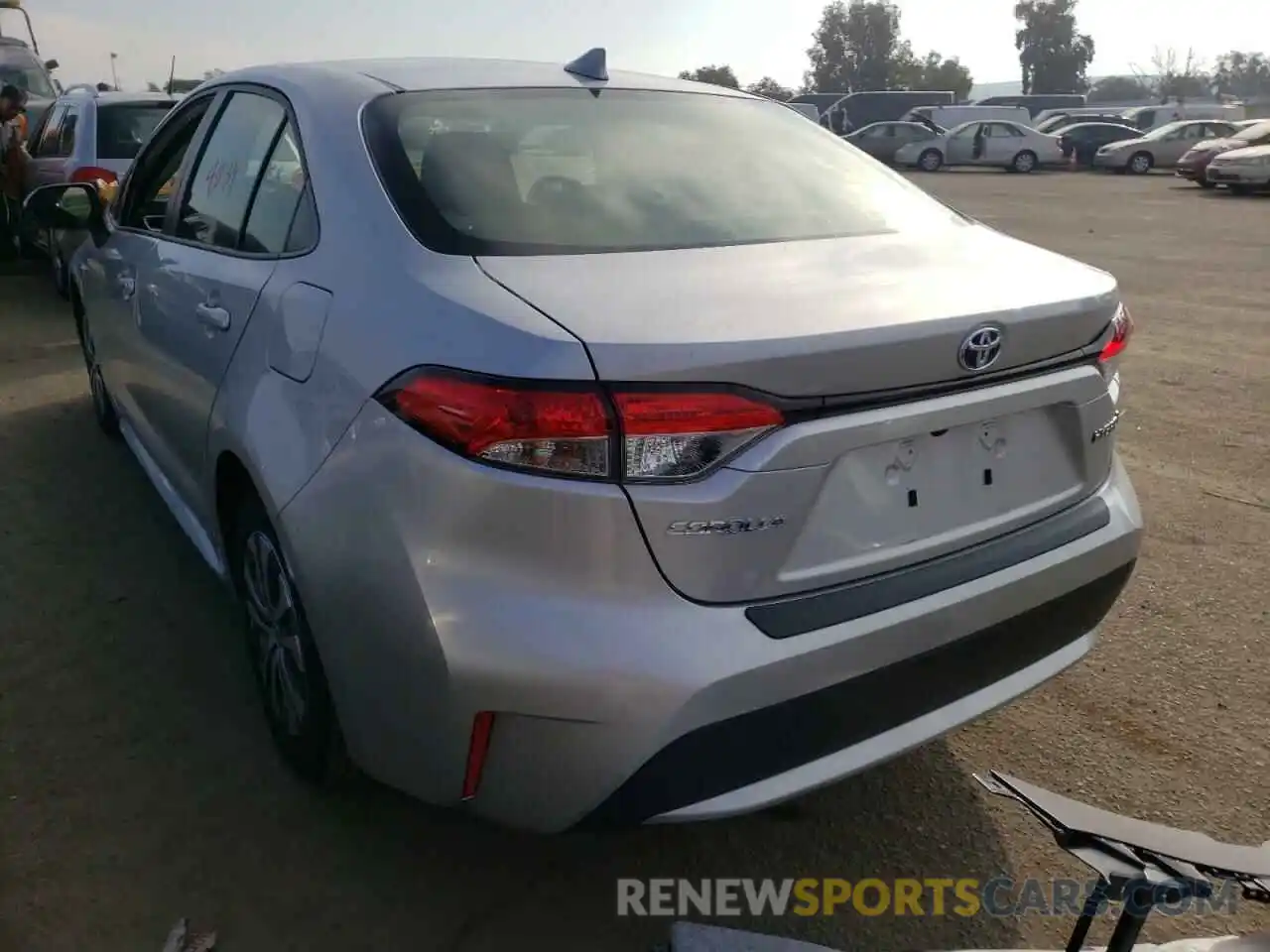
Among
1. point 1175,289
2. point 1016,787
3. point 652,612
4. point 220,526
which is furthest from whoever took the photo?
point 1175,289

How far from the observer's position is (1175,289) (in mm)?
9781

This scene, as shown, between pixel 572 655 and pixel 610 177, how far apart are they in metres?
1.25

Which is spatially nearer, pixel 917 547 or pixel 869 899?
pixel 917 547

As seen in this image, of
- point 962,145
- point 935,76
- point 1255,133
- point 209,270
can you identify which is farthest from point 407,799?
point 935,76

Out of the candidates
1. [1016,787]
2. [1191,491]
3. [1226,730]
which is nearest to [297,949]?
[1016,787]

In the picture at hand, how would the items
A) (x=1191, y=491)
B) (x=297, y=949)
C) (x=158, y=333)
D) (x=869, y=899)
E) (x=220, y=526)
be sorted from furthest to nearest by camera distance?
(x=1191, y=491) < (x=158, y=333) < (x=220, y=526) < (x=869, y=899) < (x=297, y=949)

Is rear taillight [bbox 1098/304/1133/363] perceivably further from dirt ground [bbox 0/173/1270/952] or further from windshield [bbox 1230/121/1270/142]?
windshield [bbox 1230/121/1270/142]

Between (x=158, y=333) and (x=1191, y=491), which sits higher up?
(x=158, y=333)

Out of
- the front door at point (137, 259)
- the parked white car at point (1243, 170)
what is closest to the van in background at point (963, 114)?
the parked white car at point (1243, 170)

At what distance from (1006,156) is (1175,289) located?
23305 mm

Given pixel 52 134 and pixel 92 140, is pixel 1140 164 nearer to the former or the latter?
pixel 52 134

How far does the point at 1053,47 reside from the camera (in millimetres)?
89438

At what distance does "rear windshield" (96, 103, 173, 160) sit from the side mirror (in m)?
4.44

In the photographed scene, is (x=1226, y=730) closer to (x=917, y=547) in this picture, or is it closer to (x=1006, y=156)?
(x=917, y=547)
